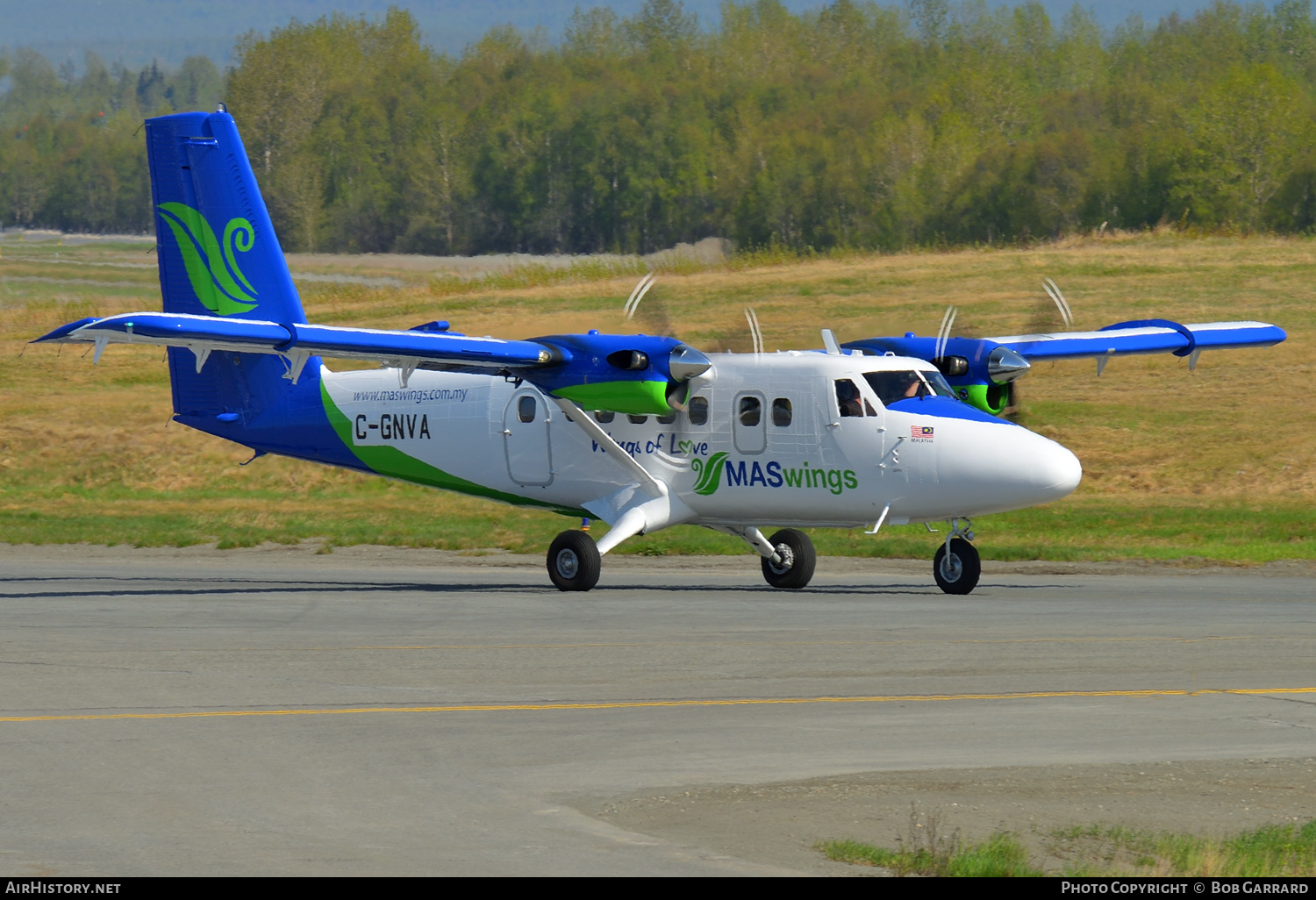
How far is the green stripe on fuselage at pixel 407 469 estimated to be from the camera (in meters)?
24.4

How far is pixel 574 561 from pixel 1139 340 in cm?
932

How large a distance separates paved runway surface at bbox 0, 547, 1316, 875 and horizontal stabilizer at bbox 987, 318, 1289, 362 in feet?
12.5

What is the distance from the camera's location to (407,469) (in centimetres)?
2508

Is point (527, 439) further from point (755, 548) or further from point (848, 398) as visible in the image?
point (848, 398)

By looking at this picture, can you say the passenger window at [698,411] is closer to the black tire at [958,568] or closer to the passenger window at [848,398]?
the passenger window at [848,398]

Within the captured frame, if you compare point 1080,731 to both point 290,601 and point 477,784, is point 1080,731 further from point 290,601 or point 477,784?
point 290,601

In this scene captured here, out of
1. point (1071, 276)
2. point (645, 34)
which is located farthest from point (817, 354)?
point (645, 34)

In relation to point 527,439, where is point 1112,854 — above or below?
below

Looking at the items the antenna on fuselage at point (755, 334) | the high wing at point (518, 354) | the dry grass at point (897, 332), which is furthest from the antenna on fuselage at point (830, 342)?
the high wing at point (518, 354)

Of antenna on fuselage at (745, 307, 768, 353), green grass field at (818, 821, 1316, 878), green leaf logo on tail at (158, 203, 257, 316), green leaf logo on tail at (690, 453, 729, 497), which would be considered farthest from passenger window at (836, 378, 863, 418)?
green grass field at (818, 821, 1316, 878)

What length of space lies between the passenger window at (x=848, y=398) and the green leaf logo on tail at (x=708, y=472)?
1.73 metres

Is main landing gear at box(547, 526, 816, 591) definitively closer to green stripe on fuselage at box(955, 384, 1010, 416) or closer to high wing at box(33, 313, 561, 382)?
high wing at box(33, 313, 561, 382)

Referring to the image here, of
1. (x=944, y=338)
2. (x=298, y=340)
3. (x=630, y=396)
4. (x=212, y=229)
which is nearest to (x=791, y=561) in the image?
(x=630, y=396)
